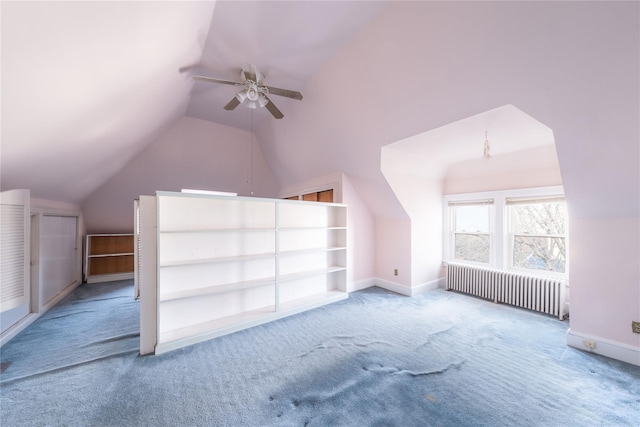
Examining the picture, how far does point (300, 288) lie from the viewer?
141 inches

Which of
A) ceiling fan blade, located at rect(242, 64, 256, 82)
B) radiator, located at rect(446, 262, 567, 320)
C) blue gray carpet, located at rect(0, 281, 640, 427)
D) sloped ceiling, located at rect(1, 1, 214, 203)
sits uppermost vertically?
ceiling fan blade, located at rect(242, 64, 256, 82)

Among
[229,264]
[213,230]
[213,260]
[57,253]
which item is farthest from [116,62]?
[57,253]

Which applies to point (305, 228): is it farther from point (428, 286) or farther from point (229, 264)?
point (428, 286)

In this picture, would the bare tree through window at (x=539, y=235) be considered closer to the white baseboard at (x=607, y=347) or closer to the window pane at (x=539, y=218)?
the window pane at (x=539, y=218)

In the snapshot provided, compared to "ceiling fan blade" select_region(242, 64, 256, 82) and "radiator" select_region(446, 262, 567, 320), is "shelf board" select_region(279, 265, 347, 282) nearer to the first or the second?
"radiator" select_region(446, 262, 567, 320)

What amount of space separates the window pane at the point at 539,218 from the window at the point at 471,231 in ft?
1.21

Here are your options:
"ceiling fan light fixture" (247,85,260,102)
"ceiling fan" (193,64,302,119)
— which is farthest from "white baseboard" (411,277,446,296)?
"ceiling fan light fixture" (247,85,260,102)

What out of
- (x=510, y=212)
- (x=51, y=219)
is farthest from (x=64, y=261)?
(x=510, y=212)

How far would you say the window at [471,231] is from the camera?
13.0ft

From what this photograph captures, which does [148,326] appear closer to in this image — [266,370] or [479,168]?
[266,370]

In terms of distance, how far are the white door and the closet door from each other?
888 mm

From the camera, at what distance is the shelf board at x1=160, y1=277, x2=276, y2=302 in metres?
2.43

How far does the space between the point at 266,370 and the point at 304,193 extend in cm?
378

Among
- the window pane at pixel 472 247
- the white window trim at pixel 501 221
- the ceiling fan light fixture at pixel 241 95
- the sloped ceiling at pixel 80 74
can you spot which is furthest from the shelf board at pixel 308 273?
the sloped ceiling at pixel 80 74
